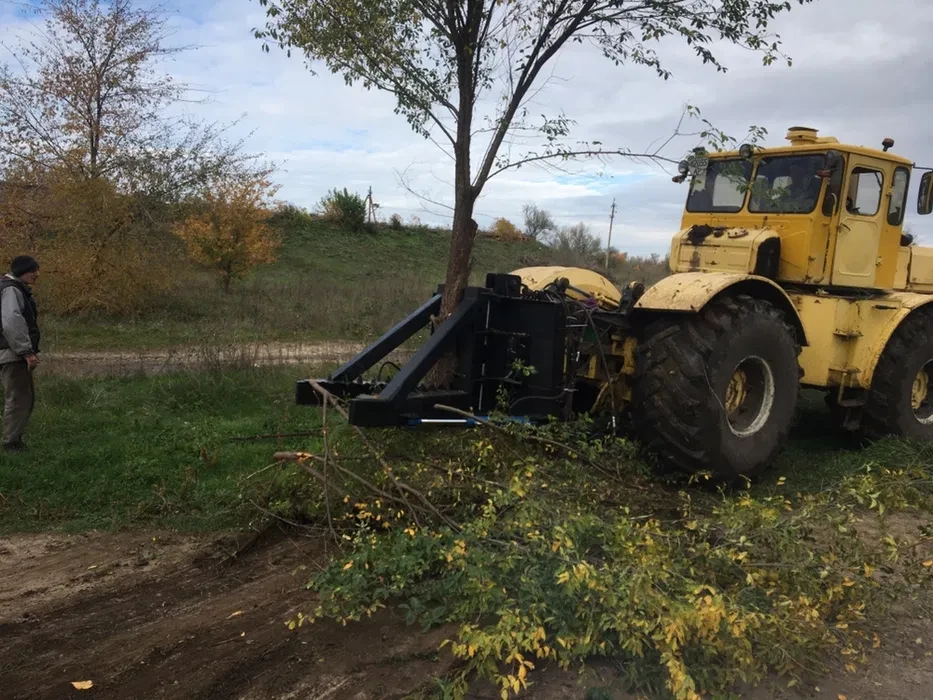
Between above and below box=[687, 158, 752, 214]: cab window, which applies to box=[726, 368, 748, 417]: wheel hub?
below

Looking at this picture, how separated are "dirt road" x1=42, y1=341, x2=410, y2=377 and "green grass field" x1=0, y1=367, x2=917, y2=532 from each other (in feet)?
1.04

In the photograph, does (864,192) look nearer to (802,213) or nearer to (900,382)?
(802,213)

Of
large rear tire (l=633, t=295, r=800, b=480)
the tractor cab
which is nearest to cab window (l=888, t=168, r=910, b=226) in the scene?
the tractor cab

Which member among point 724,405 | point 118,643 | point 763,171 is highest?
point 763,171

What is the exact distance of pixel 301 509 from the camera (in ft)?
15.2

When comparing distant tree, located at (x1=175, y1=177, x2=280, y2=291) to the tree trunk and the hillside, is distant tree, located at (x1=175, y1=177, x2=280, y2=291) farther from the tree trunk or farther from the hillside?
the tree trunk

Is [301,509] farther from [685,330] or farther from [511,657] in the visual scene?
[685,330]

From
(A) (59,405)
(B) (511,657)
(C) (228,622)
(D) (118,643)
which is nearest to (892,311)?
(B) (511,657)

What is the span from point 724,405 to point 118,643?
3954 millimetres

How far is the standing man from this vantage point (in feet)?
19.2

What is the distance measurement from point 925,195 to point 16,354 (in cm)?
803

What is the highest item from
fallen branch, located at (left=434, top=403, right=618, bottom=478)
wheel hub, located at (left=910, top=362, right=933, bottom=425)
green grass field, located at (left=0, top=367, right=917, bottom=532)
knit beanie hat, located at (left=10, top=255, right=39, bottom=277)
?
knit beanie hat, located at (left=10, top=255, right=39, bottom=277)

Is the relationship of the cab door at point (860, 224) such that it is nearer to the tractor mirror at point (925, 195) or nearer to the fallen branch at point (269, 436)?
A: the tractor mirror at point (925, 195)

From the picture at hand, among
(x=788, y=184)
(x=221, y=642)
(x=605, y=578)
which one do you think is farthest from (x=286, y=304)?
(x=605, y=578)
